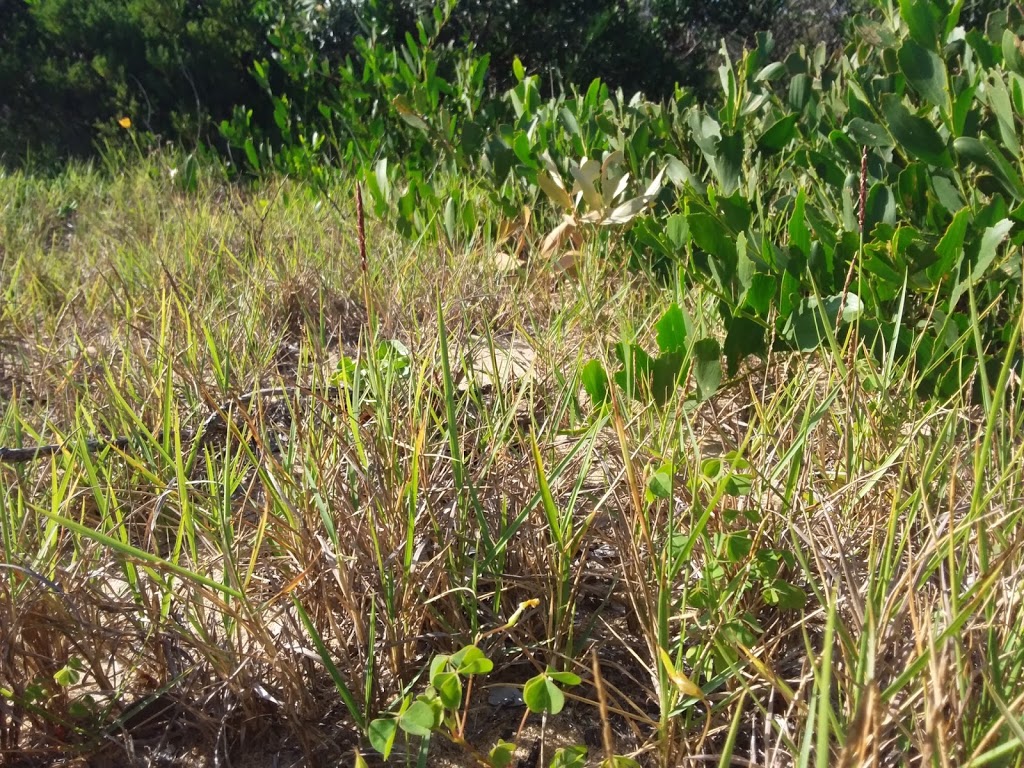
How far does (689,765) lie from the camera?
3.06 ft

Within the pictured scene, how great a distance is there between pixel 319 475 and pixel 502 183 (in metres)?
1.93

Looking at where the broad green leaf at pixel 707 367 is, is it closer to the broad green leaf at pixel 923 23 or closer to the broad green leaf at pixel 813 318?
the broad green leaf at pixel 813 318

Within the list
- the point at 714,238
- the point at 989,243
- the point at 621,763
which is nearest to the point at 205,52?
Answer: the point at 714,238

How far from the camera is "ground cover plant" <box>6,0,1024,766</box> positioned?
0.91 meters

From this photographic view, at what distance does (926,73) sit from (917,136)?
0.16 metres

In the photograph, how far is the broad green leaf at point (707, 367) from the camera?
144 cm

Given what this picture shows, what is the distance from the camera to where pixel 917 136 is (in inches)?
62.5

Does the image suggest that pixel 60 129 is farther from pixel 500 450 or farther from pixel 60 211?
pixel 500 450

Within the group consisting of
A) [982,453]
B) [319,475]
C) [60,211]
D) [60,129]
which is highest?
[60,129]

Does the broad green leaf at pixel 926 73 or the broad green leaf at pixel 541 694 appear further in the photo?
the broad green leaf at pixel 926 73

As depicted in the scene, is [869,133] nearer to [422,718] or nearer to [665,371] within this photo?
[665,371]

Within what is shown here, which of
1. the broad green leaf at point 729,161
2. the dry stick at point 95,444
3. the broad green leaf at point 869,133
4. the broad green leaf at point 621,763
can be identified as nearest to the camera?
the broad green leaf at point 621,763

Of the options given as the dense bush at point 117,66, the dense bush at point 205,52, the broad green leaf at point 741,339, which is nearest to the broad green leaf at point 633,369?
the broad green leaf at point 741,339

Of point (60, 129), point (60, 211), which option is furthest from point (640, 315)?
point (60, 129)
